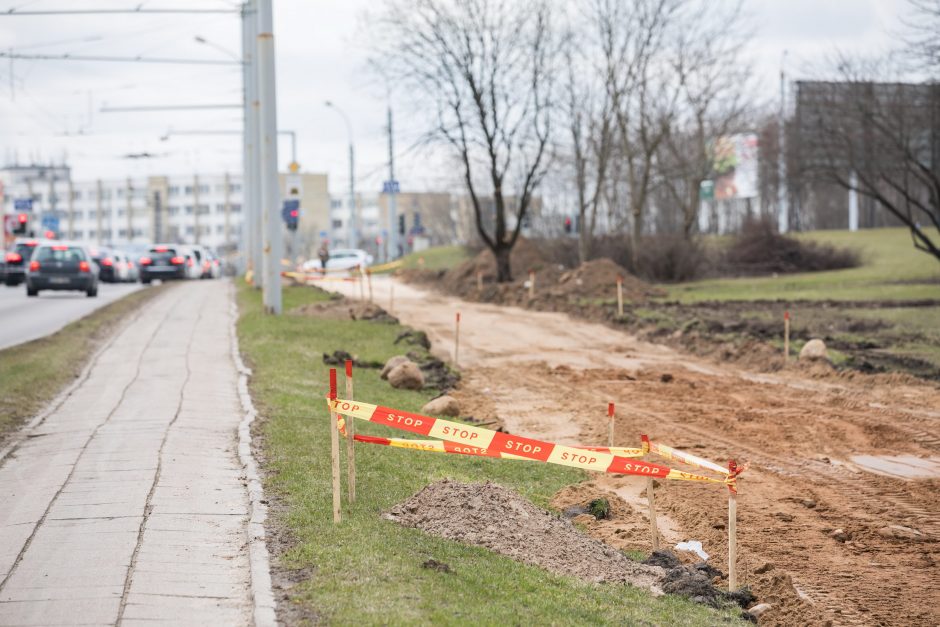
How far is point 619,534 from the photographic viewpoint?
9.40 m

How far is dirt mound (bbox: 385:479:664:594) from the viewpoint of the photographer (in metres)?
7.81

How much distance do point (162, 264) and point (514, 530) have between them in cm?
4930

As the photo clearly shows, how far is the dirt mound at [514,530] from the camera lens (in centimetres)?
781

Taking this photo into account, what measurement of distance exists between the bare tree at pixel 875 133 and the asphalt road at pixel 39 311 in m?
22.3

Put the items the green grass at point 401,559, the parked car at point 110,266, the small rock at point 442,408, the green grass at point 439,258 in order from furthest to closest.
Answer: the green grass at point 439,258 → the parked car at point 110,266 → the small rock at point 442,408 → the green grass at point 401,559

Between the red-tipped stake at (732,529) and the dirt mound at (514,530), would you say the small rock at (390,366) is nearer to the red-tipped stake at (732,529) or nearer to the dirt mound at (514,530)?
the dirt mound at (514,530)

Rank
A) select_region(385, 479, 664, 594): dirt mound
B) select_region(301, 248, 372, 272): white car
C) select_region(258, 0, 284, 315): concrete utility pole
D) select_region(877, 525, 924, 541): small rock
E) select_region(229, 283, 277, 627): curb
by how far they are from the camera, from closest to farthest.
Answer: select_region(229, 283, 277, 627): curb, select_region(385, 479, 664, 594): dirt mound, select_region(877, 525, 924, 541): small rock, select_region(258, 0, 284, 315): concrete utility pole, select_region(301, 248, 372, 272): white car

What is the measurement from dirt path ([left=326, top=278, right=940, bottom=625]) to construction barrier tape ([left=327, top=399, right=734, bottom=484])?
43.4 inches

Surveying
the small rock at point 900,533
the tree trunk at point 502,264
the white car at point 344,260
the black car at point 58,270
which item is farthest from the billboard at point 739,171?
the small rock at point 900,533

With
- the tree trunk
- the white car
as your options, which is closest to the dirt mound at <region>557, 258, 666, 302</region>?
the tree trunk

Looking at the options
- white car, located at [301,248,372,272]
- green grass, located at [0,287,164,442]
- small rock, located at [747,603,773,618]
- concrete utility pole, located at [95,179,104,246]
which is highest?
concrete utility pole, located at [95,179,104,246]

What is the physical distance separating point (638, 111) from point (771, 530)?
40.1 m

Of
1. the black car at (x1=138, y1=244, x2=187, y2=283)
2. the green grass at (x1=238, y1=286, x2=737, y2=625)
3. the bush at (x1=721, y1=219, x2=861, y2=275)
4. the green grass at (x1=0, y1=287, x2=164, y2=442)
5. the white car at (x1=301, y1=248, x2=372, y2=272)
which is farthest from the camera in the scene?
the white car at (x1=301, y1=248, x2=372, y2=272)

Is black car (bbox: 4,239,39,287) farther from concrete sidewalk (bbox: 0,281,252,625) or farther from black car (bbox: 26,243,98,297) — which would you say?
concrete sidewalk (bbox: 0,281,252,625)
